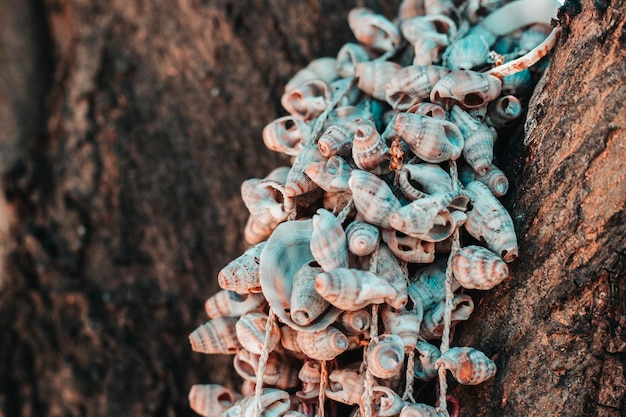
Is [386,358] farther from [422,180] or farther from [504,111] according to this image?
[504,111]

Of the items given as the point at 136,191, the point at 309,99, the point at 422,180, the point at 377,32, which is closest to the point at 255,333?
the point at 422,180

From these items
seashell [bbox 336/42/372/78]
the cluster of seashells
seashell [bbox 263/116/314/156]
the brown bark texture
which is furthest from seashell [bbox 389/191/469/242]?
the brown bark texture

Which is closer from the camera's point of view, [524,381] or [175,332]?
[524,381]

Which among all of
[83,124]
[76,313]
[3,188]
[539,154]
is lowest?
[76,313]

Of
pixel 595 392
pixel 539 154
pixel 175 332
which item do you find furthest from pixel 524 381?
pixel 175 332

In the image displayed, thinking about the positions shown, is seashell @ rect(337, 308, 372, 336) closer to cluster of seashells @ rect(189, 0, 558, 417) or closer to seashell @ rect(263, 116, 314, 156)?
cluster of seashells @ rect(189, 0, 558, 417)

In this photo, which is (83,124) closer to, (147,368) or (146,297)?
(146,297)
